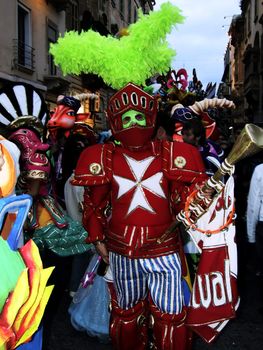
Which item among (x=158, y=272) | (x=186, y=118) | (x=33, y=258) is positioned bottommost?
(x=158, y=272)

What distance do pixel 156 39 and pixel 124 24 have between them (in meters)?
25.8

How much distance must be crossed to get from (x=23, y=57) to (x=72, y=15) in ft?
18.8

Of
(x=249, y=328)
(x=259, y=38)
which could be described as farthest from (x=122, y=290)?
(x=259, y=38)

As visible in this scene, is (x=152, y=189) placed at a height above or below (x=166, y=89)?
below

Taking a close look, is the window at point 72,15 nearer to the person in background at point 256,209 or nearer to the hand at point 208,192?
the person in background at point 256,209

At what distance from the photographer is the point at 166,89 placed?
5469mm

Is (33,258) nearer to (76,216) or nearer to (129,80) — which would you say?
(129,80)

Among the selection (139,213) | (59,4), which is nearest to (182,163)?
(139,213)

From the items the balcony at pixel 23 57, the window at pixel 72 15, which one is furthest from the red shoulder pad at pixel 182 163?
the window at pixel 72 15

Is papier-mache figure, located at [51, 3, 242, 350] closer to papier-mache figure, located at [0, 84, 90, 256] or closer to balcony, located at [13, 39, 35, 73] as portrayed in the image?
papier-mache figure, located at [0, 84, 90, 256]

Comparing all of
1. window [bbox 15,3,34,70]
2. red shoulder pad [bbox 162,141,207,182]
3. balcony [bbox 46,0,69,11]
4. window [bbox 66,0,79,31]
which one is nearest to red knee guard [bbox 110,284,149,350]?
red shoulder pad [bbox 162,141,207,182]

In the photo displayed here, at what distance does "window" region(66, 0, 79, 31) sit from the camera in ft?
61.4

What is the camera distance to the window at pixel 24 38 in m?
14.1

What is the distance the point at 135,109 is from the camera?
9.02ft
